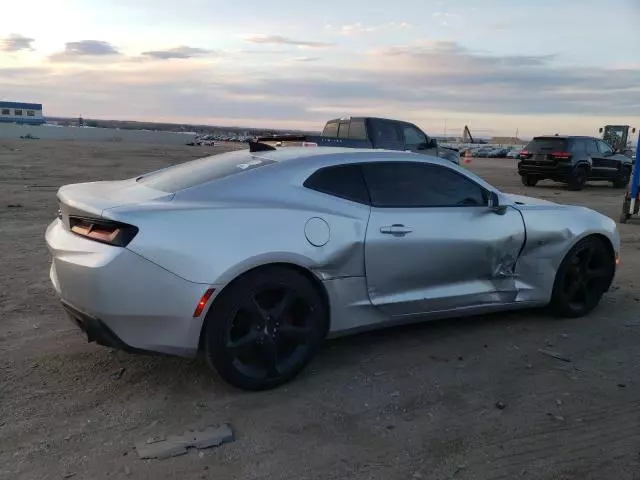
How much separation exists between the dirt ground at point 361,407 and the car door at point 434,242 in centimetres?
43

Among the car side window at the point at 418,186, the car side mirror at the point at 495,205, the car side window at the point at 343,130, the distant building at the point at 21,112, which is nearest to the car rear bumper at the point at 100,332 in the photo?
the car side window at the point at 418,186

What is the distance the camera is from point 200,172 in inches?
163

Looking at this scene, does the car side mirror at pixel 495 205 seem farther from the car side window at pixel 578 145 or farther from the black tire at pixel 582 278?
the car side window at pixel 578 145

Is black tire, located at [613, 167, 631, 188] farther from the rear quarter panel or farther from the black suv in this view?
the rear quarter panel

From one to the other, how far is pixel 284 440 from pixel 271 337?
2.25 feet

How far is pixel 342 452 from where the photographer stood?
304cm

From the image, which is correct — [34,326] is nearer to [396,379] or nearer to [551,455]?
[396,379]

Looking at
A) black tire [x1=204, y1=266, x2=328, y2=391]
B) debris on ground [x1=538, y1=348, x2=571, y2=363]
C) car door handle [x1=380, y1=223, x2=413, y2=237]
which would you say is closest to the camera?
black tire [x1=204, y1=266, x2=328, y2=391]

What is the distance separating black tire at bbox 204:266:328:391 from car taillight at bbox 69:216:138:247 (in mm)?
619

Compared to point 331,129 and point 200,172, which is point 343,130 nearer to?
point 331,129

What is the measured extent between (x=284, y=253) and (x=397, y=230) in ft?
2.98

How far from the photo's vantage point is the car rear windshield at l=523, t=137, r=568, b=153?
20000 mm

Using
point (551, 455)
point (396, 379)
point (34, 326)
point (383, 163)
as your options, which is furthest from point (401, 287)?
point (34, 326)

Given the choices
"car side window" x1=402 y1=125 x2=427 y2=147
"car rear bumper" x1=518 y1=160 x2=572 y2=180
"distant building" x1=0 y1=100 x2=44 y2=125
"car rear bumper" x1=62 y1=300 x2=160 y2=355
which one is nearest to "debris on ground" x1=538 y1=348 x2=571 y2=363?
"car rear bumper" x1=62 y1=300 x2=160 y2=355
